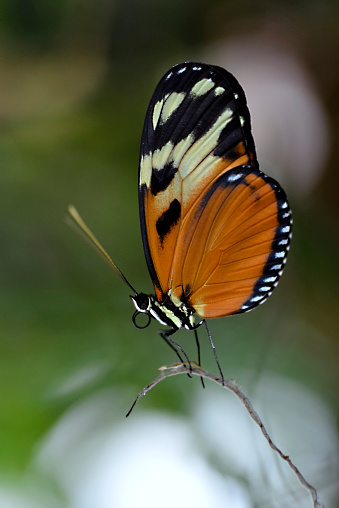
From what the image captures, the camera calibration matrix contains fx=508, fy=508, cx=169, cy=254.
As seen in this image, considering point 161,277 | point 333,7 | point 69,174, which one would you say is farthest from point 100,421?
point 333,7

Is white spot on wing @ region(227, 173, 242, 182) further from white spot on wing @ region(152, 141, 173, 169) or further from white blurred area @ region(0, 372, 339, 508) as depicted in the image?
white blurred area @ region(0, 372, 339, 508)

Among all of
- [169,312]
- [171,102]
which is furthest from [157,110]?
[169,312]

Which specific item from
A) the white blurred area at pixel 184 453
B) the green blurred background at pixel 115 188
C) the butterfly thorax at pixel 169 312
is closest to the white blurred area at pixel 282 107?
the green blurred background at pixel 115 188

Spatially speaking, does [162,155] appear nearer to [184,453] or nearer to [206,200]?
[206,200]

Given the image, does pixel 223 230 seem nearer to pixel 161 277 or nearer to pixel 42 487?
pixel 161 277

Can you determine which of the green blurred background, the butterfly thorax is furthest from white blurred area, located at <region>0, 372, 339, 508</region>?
the butterfly thorax

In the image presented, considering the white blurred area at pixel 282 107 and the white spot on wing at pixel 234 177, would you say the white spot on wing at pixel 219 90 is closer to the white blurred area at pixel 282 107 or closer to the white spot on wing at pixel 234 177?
the white spot on wing at pixel 234 177
